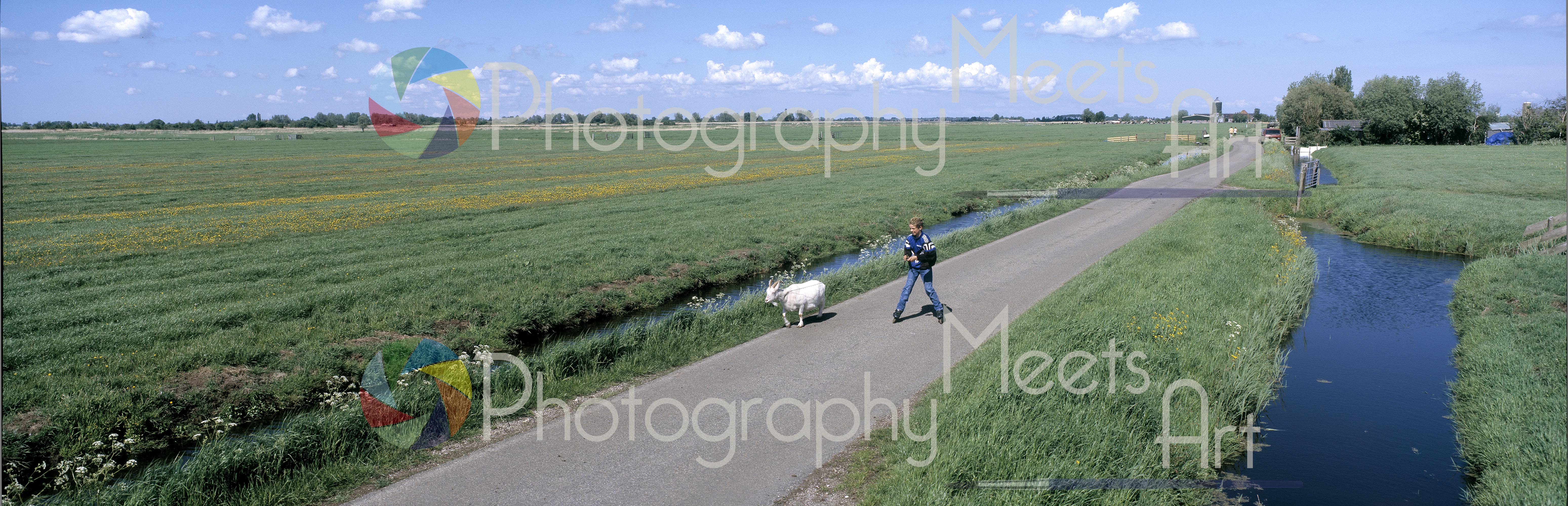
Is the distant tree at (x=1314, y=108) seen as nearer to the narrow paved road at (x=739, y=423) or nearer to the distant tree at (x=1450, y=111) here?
the distant tree at (x=1450, y=111)

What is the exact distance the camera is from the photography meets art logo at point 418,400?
9312 millimetres

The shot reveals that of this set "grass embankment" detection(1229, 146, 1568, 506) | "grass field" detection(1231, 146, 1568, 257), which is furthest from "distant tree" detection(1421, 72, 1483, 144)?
"grass embankment" detection(1229, 146, 1568, 506)

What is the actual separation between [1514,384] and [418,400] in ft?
50.5

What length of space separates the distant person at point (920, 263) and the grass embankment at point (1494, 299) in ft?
24.2

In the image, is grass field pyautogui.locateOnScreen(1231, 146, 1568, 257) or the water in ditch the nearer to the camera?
the water in ditch

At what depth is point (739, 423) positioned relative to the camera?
9.52m

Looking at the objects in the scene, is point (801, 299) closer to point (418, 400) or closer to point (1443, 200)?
point (418, 400)

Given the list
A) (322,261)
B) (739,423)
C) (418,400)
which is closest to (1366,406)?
(739,423)

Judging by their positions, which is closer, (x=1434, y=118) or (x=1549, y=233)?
(x=1549, y=233)

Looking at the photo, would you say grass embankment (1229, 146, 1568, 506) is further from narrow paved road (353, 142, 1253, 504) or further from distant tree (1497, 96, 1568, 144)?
distant tree (1497, 96, 1568, 144)

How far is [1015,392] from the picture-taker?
9961 millimetres

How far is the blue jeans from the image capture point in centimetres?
1363

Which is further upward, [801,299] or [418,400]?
[801,299]

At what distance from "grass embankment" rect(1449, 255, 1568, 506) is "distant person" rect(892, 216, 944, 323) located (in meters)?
7.35
